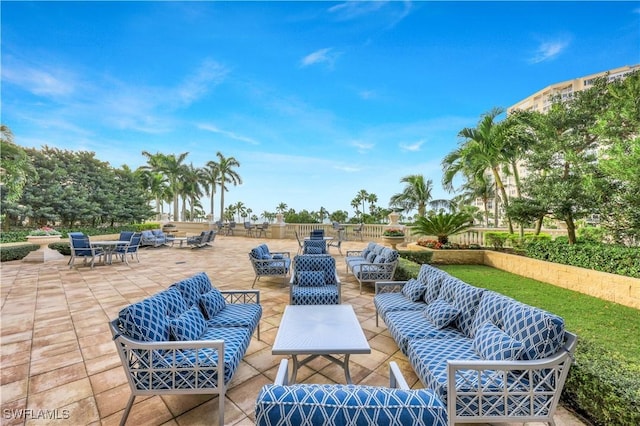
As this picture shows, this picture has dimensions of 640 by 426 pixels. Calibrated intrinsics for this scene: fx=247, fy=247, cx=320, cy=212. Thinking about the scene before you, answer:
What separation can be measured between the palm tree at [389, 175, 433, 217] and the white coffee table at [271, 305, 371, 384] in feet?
52.6

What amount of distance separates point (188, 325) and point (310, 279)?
2.24m

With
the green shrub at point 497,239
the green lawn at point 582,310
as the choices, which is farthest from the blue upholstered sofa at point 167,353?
the green shrub at point 497,239

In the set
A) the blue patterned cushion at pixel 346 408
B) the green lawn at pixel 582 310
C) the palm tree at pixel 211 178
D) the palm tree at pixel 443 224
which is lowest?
the green lawn at pixel 582 310

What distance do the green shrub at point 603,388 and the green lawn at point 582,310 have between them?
0.44 metres

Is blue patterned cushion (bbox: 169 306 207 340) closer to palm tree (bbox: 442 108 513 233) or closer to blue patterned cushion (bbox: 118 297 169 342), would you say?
blue patterned cushion (bbox: 118 297 169 342)

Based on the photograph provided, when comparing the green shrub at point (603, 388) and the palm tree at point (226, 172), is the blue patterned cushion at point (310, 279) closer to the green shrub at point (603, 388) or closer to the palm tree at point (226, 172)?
the green shrub at point (603, 388)

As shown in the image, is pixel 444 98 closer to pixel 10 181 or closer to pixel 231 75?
pixel 231 75

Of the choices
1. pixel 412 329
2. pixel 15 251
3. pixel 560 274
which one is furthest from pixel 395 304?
pixel 15 251

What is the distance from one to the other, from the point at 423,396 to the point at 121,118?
16441 mm

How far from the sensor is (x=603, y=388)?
1.64 metres

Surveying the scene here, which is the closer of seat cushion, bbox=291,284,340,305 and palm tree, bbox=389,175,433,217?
seat cushion, bbox=291,284,340,305

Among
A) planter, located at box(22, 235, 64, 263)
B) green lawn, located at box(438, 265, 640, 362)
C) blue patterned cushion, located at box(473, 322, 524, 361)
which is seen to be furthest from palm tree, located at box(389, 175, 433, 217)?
planter, located at box(22, 235, 64, 263)

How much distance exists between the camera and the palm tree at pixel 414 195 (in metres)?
17.4

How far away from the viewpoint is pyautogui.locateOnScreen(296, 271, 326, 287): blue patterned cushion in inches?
162
